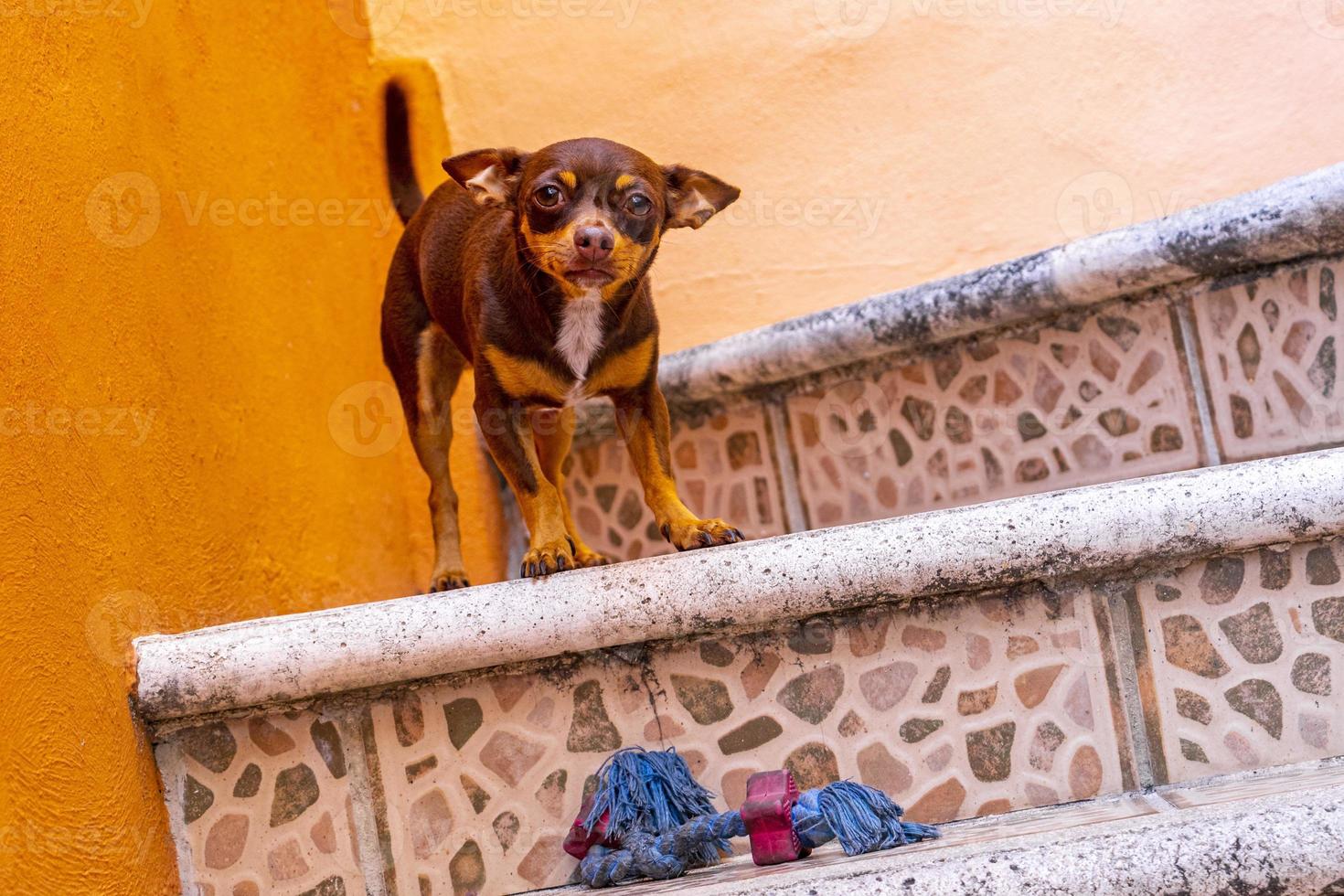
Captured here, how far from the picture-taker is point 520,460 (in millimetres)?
2514

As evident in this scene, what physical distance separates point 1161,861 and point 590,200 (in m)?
1.50

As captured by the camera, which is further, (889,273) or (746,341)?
(889,273)

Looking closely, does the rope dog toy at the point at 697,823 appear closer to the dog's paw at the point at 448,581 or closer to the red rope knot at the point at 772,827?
the red rope knot at the point at 772,827

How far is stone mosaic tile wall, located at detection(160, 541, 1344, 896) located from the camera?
173 cm

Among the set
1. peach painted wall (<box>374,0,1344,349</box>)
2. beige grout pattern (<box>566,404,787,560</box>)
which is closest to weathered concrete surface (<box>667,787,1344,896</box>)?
beige grout pattern (<box>566,404,787,560</box>)

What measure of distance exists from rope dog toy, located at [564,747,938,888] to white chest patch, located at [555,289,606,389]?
35.3 inches

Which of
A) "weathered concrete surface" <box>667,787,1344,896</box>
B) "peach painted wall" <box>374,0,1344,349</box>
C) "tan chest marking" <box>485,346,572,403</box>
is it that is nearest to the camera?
"weathered concrete surface" <box>667,787,1344,896</box>

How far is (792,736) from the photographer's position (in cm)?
184

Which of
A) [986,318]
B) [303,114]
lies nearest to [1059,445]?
[986,318]

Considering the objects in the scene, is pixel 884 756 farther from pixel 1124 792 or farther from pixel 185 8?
pixel 185 8

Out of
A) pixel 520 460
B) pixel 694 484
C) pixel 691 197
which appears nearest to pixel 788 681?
pixel 520 460

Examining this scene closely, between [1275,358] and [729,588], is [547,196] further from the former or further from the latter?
[1275,358]

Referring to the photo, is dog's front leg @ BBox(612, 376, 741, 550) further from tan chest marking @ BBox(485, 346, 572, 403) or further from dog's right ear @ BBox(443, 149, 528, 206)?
dog's right ear @ BBox(443, 149, 528, 206)

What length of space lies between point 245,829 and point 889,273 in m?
2.25
